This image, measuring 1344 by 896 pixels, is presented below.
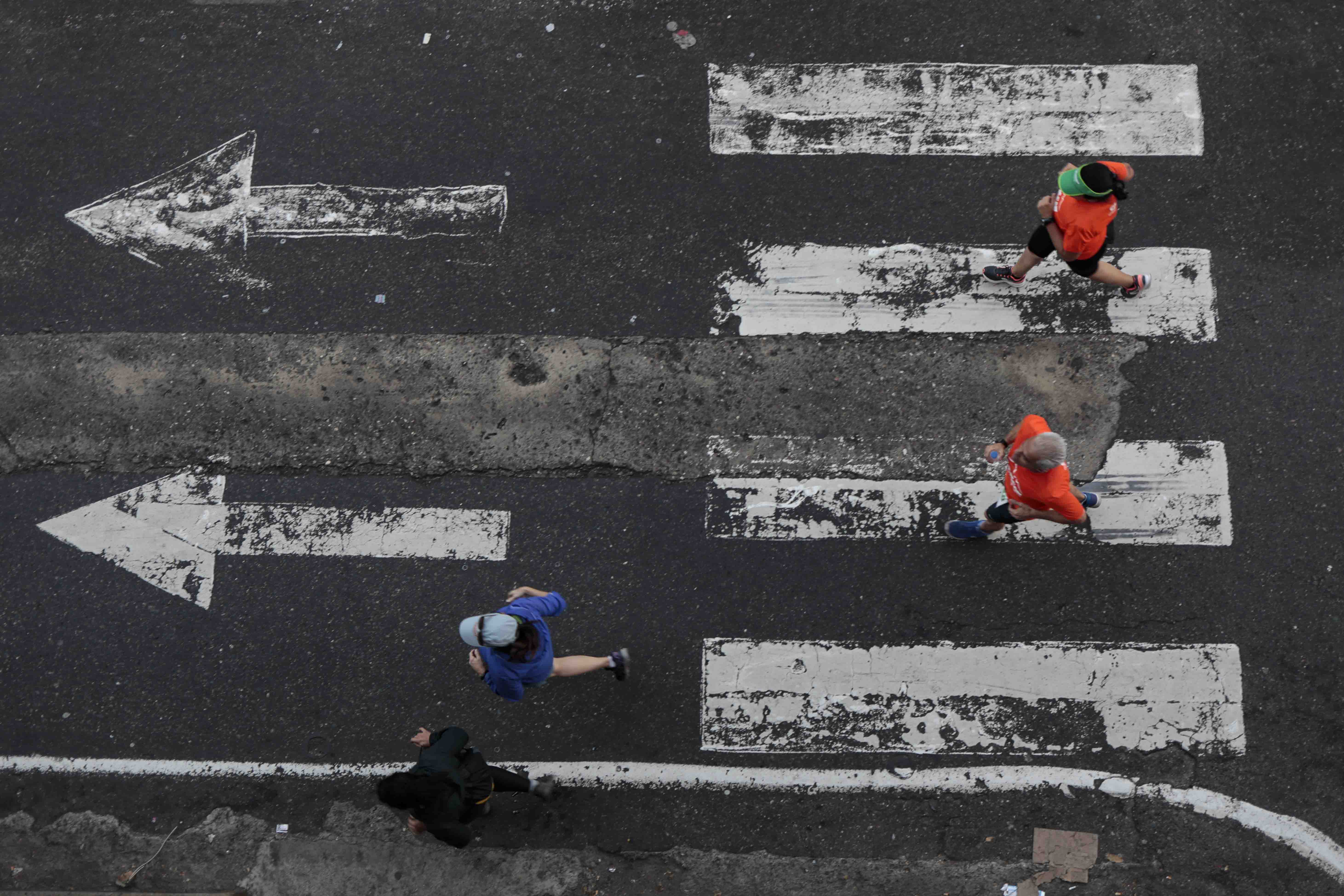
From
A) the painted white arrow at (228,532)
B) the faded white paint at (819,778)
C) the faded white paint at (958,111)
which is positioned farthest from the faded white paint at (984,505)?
the faded white paint at (958,111)

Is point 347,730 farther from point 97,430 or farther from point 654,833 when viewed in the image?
point 97,430

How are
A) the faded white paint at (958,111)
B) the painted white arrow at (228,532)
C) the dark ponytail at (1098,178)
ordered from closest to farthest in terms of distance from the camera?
the dark ponytail at (1098,178)
the painted white arrow at (228,532)
the faded white paint at (958,111)

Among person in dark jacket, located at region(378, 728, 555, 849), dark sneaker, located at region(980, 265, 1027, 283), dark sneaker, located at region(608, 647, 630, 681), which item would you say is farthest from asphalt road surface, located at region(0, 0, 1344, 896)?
person in dark jacket, located at region(378, 728, 555, 849)

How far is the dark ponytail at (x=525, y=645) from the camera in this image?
178 inches

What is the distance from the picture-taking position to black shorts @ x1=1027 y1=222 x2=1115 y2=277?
5340 millimetres

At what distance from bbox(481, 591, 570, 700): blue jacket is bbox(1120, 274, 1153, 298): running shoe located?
4406 millimetres

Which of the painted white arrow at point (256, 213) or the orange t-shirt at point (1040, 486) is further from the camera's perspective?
the painted white arrow at point (256, 213)

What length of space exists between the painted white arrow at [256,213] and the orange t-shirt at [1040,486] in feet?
12.8

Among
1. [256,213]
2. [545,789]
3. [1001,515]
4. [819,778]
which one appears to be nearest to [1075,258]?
[1001,515]

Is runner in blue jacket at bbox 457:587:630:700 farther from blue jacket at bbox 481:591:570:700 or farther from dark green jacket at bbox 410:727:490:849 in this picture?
dark green jacket at bbox 410:727:490:849

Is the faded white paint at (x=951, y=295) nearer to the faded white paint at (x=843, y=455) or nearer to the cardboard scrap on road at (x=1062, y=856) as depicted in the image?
the faded white paint at (x=843, y=455)

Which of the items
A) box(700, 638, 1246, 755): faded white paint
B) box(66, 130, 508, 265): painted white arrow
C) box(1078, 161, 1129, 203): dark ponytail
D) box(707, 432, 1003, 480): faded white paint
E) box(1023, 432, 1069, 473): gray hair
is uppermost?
box(66, 130, 508, 265): painted white arrow

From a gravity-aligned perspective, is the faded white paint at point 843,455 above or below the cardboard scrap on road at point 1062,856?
above

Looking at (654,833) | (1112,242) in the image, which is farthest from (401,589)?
(1112,242)
